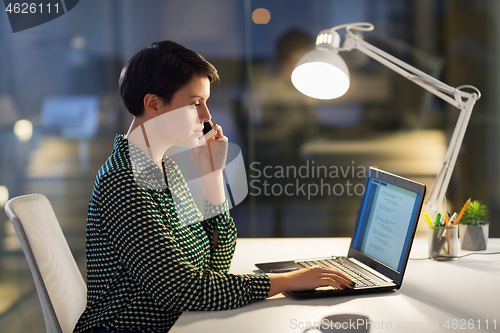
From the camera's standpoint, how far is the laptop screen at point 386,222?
0.98m

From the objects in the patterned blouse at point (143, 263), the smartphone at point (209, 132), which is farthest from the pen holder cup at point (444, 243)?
the smartphone at point (209, 132)

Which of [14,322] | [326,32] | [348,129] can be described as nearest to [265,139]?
[348,129]

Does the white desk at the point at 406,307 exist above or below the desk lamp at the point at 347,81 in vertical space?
below

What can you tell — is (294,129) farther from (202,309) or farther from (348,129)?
(202,309)

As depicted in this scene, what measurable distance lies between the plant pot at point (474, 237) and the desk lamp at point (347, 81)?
0.37 ft

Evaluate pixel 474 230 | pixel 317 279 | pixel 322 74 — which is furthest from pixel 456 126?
pixel 317 279

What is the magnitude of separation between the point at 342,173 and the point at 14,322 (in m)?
1.87

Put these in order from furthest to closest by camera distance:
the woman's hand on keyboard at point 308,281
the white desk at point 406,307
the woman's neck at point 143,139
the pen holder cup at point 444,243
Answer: the pen holder cup at point 444,243 < the woman's neck at point 143,139 < the woman's hand on keyboard at point 308,281 < the white desk at point 406,307

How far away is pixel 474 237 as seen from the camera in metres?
1.31

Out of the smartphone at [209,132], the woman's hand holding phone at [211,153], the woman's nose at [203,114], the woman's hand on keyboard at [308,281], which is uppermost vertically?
the woman's nose at [203,114]

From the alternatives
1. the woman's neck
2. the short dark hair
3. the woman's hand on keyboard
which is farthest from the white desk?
the short dark hair

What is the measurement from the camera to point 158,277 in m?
0.82

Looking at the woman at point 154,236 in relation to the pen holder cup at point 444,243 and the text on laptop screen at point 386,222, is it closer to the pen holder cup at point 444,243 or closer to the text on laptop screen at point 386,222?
the text on laptop screen at point 386,222

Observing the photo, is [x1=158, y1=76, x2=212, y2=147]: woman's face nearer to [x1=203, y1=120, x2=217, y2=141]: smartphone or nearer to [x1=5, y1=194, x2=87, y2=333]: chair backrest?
[x1=203, y1=120, x2=217, y2=141]: smartphone
